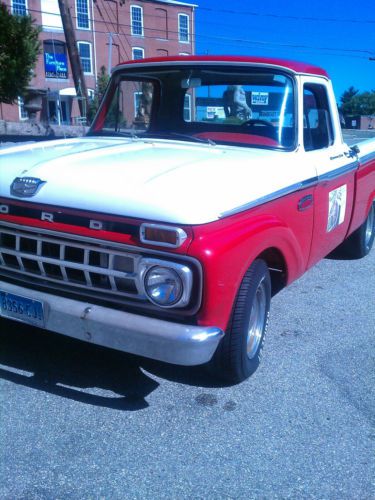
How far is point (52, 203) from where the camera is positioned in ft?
9.94

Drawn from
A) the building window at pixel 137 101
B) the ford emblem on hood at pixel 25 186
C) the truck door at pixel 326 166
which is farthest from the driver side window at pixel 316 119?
the ford emblem on hood at pixel 25 186

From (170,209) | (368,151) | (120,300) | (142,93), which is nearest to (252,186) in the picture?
(170,209)

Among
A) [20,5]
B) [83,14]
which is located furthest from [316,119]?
[83,14]

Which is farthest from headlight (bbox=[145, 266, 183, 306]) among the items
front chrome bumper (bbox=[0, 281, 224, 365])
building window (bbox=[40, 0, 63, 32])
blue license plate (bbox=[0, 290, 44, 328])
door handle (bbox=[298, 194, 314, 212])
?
building window (bbox=[40, 0, 63, 32])

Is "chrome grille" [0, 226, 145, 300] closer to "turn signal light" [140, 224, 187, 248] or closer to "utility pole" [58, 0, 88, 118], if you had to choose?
"turn signal light" [140, 224, 187, 248]

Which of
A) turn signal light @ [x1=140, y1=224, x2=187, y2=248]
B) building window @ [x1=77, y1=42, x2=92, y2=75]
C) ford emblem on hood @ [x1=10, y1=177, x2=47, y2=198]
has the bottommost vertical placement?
turn signal light @ [x1=140, y1=224, x2=187, y2=248]

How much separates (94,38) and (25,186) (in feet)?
137

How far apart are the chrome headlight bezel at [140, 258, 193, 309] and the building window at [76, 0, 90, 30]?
40859 millimetres

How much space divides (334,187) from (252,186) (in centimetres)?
150

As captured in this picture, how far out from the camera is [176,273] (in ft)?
9.11

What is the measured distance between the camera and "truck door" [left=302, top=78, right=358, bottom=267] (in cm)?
423

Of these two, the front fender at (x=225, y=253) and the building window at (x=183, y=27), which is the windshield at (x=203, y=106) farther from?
the building window at (x=183, y=27)

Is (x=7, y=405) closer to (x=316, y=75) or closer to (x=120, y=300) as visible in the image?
(x=120, y=300)

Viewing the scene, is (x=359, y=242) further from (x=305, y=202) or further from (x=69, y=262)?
(x=69, y=262)
